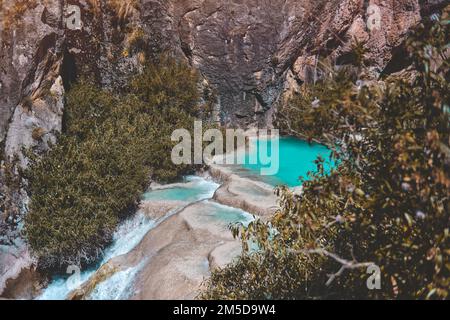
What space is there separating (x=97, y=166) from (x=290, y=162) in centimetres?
982

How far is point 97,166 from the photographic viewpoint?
1516cm

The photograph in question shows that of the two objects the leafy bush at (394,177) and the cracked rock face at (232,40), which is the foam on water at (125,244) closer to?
the cracked rock face at (232,40)

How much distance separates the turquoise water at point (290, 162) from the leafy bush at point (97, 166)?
11.3ft

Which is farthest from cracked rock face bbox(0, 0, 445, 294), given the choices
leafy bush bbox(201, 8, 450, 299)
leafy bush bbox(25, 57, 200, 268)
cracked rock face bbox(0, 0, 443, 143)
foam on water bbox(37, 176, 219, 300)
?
leafy bush bbox(201, 8, 450, 299)

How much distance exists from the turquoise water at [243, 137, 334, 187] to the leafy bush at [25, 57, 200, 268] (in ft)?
11.3

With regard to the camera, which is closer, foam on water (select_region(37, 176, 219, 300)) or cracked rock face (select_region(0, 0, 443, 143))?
foam on water (select_region(37, 176, 219, 300))

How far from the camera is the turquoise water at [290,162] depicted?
18.1m

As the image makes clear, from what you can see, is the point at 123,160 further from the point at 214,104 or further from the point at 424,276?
the point at 424,276

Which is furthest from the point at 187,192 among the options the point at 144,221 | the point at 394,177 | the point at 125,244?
the point at 394,177

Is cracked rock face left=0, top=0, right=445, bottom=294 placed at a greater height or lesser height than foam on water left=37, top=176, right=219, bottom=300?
greater

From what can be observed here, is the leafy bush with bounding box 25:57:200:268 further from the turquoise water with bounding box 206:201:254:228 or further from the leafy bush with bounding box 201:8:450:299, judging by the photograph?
the leafy bush with bounding box 201:8:450:299

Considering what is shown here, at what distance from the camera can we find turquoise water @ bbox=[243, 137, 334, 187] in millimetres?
18109

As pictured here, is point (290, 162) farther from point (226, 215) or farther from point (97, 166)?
point (97, 166)

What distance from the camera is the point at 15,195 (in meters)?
15.8
